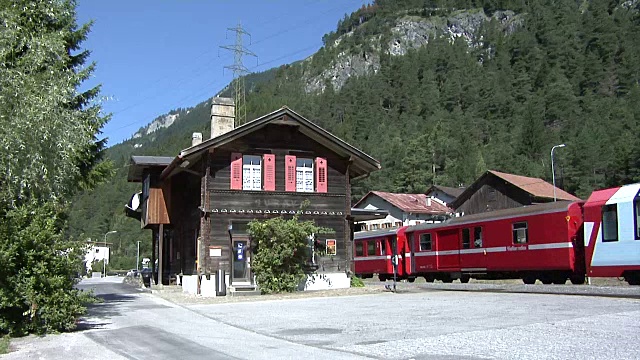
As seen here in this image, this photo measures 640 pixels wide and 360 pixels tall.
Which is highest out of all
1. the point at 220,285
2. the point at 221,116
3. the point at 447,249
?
the point at 221,116

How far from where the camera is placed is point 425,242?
30.8 m

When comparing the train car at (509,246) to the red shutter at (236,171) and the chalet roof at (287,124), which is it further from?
the red shutter at (236,171)

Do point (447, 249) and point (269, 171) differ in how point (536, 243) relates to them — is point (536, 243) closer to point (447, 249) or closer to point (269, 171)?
point (447, 249)

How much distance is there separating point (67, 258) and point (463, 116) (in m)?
109

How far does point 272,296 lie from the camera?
74.3 ft

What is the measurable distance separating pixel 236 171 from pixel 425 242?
1045cm

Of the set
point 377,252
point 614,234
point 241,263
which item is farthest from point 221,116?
point 614,234

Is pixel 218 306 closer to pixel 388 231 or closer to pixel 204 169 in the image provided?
pixel 204 169

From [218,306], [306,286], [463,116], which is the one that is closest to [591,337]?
[218,306]

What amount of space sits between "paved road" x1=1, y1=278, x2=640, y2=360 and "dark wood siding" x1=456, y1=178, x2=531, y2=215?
3845 cm

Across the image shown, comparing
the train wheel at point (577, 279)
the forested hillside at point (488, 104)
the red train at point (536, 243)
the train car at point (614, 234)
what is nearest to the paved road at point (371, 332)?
the train car at point (614, 234)

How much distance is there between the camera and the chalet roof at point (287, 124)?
24.7m

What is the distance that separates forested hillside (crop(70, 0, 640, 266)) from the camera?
86.2 m

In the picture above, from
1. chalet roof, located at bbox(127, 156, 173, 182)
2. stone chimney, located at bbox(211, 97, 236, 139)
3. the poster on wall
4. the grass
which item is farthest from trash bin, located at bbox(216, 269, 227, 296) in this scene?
the grass
